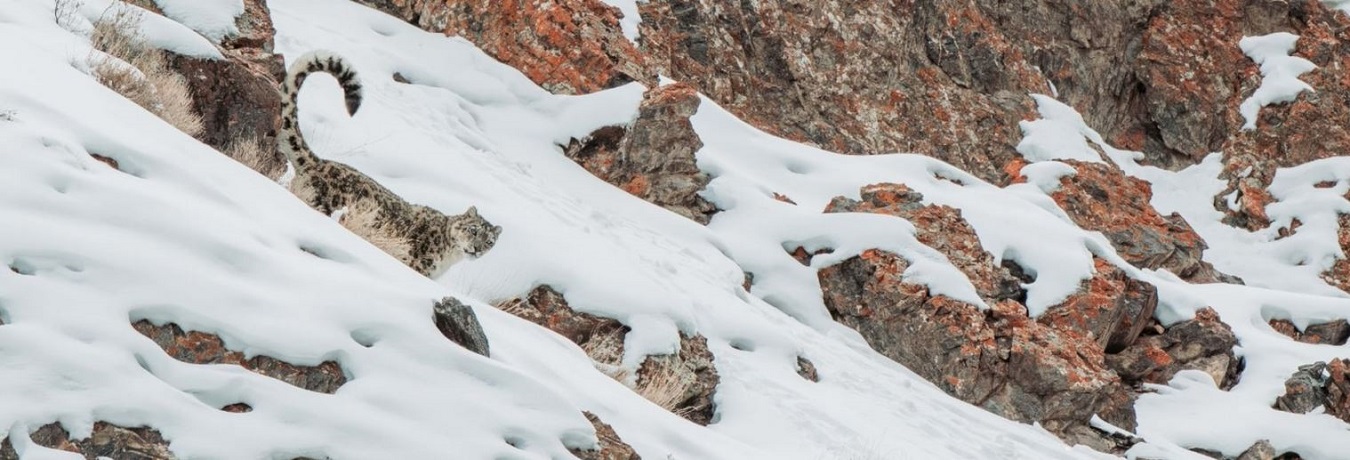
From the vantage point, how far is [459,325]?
19.3 ft

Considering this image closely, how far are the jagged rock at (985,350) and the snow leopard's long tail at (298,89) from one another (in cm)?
611

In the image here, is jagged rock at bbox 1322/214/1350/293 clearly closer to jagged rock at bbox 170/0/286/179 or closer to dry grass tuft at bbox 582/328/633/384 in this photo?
dry grass tuft at bbox 582/328/633/384

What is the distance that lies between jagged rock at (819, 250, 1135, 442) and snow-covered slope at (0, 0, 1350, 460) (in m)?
0.25

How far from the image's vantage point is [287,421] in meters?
4.85

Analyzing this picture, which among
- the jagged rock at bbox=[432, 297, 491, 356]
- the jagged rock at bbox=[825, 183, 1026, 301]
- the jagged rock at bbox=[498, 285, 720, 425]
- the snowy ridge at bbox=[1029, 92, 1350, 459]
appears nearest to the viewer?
the jagged rock at bbox=[432, 297, 491, 356]

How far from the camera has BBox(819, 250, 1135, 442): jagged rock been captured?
12.3m

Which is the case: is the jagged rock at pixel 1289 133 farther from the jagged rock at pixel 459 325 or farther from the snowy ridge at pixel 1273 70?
the jagged rock at pixel 459 325

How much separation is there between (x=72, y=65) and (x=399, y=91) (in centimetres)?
659

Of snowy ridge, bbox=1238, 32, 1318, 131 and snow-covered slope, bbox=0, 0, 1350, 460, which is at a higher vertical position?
snowy ridge, bbox=1238, 32, 1318, 131

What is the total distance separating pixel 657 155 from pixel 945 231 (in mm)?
3127

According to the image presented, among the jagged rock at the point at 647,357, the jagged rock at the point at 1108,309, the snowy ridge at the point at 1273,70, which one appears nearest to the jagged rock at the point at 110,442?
the jagged rock at the point at 647,357

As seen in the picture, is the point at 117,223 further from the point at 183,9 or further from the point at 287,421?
the point at 183,9

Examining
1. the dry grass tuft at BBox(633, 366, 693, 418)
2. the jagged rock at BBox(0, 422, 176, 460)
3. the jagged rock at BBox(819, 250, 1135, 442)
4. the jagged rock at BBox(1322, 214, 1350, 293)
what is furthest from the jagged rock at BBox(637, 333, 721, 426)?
the jagged rock at BBox(1322, 214, 1350, 293)

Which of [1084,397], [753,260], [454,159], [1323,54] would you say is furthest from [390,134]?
[1323,54]
